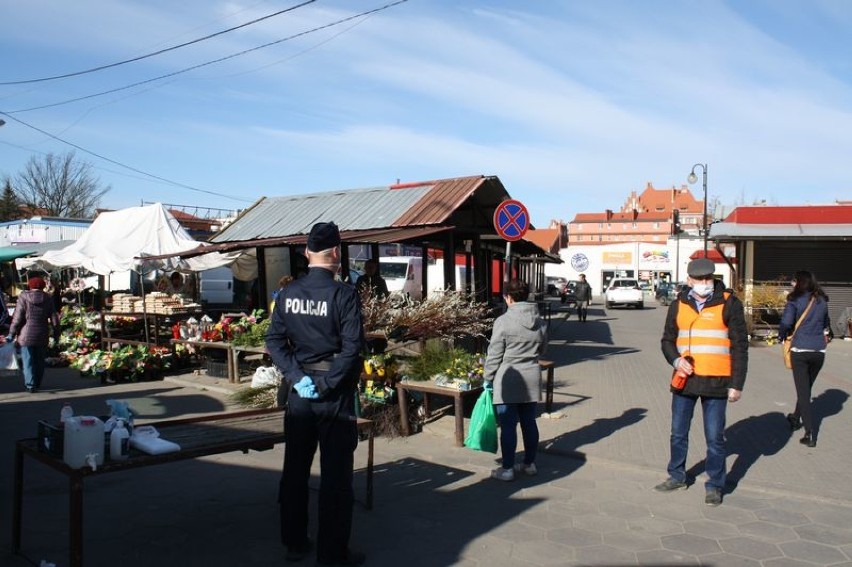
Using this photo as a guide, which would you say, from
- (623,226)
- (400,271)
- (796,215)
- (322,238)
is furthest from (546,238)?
(322,238)

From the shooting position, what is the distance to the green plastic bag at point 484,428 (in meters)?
6.20

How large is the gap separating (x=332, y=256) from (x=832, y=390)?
949 centimetres

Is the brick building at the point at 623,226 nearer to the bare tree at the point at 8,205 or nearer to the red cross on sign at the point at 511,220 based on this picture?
the bare tree at the point at 8,205

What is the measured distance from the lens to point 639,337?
1961 centimetres

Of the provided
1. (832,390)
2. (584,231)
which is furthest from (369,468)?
(584,231)

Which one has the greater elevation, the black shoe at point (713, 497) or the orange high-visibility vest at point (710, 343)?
the orange high-visibility vest at point (710, 343)

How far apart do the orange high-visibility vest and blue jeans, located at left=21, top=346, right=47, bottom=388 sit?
9307mm

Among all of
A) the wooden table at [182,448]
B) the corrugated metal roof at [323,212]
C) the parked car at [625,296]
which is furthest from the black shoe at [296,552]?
the parked car at [625,296]

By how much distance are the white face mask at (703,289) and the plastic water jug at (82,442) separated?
428cm

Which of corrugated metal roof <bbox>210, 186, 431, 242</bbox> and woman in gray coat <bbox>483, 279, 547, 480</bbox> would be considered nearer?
woman in gray coat <bbox>483, 279, 547, 480</bbox>

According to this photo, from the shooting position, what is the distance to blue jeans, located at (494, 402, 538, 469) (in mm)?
5703

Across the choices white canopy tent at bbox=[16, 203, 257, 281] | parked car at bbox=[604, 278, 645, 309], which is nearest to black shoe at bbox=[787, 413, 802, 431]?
white canopy tent at bbox=[16, 203, 257, 281]

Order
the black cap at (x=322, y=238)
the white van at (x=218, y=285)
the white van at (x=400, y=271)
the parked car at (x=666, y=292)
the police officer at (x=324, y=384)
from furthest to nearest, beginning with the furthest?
the parked car at (x=666, y=292) → the white van at (x=218, y=285) → the white van at (x=400, y=271) → the black cap at (x=322, y=238) → the police officer at (x=324, y=384)

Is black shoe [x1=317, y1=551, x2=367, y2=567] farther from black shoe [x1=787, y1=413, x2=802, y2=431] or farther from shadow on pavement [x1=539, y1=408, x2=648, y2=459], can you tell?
black shoe [x1=787, y1=413, x2=802, y2=431]
